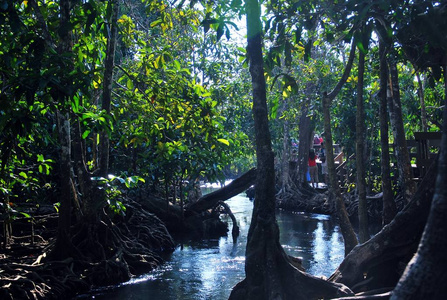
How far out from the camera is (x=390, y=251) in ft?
20.3

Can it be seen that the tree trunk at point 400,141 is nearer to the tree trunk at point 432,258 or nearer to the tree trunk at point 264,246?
the tree trunk at point 264,246

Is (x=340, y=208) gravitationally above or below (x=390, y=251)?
above

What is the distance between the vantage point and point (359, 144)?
8133 millimetres

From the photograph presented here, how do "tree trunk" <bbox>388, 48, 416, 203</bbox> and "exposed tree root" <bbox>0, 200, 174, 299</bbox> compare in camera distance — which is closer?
"exposed tree root" <bbox>0, 200, 174, 299</bbox>

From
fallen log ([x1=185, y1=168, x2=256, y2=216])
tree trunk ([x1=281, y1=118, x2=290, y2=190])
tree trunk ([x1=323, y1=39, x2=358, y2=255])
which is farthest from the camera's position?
tree trunk ([x1=281, y1=118, x2=290, y2=190])

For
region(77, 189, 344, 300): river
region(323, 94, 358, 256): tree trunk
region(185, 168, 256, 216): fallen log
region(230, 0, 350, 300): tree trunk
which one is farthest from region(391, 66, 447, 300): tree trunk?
region(185, 168, 256, 216): fallen log

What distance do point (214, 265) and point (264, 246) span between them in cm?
547

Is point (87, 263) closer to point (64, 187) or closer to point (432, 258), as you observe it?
point (64, 187)

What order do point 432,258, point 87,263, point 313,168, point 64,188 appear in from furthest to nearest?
point 313,168 < point 87,263 < point 64,188 < point 432,258

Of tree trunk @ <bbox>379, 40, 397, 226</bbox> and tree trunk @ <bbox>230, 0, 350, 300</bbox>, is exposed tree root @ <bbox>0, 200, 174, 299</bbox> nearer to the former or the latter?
tree trunk @ <bbox>230, 0, 350, 300</bbox>

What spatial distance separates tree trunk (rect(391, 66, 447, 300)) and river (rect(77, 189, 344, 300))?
5.62m

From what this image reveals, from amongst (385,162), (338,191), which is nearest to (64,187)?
(338,191)

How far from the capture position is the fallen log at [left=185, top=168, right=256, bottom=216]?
14195mm

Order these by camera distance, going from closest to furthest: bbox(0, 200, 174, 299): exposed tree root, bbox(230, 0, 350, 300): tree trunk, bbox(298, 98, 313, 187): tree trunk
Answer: bbox(230, 0, 350, 300): tree trunk, bbox(0, 200, 174, 299): exposed tree root, bbox(298, 98, 313, 187): tree trunk
